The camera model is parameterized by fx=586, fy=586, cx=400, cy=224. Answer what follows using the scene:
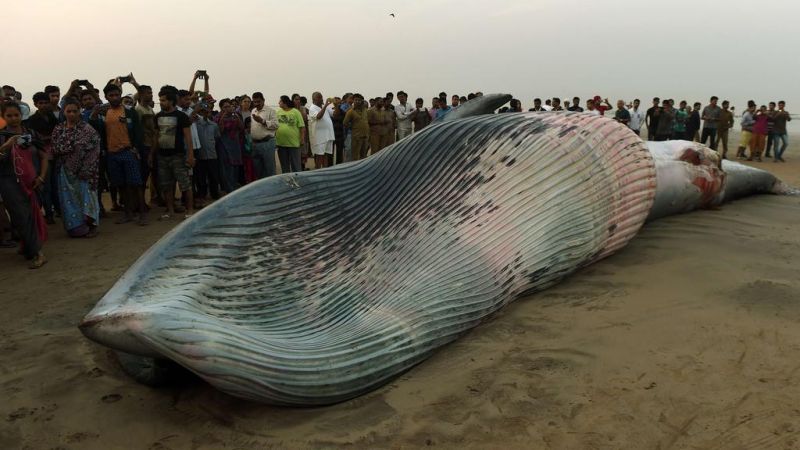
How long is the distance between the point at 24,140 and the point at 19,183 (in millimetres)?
536

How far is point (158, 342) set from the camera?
2939 millimetres

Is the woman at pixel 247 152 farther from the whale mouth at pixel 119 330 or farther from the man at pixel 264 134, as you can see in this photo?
the whale mouth at pixel 119 330

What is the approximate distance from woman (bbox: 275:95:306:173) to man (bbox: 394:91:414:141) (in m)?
5.46

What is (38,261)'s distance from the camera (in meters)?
7.13

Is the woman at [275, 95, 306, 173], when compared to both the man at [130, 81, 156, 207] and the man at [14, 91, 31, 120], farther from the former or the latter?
the man at [14, 91, 31, 120]

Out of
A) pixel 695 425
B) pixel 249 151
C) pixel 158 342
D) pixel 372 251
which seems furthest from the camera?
pixel 249 151

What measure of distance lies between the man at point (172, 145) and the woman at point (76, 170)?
0.96 metres

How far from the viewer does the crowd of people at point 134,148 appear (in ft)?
24.3

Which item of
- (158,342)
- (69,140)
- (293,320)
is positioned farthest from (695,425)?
(69,140)

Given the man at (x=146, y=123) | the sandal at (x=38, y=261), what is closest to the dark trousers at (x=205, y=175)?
the man at (x=146, y=123)

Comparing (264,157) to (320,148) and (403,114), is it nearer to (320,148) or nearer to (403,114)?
(320,148)

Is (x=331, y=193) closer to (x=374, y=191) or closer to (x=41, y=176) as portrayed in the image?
(x=374, y=191)

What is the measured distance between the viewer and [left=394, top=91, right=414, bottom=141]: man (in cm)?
1714

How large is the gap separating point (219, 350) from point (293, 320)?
2.82 ft
